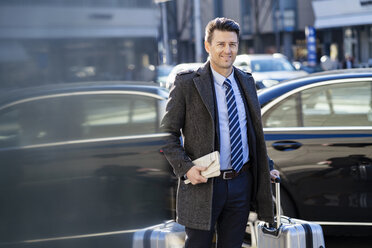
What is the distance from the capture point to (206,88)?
2.51 metres

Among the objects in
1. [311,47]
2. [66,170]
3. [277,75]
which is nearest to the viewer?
[66,170]

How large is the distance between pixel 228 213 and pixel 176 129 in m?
0.48

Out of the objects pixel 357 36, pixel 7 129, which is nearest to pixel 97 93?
pixel 7 129

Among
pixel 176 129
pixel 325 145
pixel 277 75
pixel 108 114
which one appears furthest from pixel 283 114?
pixel 277 75

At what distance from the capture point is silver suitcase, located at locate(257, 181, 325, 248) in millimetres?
2803

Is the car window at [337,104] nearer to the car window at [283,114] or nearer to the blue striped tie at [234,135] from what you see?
the car window at [283,114]

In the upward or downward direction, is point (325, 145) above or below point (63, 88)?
below

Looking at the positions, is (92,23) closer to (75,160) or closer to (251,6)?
(75,160)

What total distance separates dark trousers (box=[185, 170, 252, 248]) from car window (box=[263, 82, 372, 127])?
1.84 m

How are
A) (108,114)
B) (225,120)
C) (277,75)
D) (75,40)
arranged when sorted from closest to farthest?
(75,40), (108,114), (225,120), (277,75)

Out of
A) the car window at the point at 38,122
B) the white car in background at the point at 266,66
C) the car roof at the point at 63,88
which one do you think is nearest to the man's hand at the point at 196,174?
the car roof at the point at 63,88

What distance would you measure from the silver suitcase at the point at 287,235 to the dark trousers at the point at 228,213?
0.20 meters

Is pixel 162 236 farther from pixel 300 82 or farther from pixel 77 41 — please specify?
pixel 300 82

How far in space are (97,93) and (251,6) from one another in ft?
153
